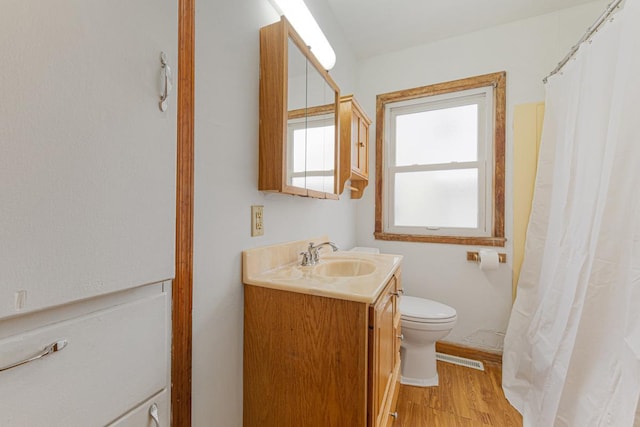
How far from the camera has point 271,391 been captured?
103cm

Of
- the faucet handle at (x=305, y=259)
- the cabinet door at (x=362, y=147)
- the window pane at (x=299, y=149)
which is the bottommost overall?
the faucet handle at (x=305, y=259)

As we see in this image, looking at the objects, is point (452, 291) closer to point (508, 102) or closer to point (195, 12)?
point (508, 102)

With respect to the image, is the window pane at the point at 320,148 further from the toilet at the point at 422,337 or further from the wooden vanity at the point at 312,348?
the toilet at the point at 422,337

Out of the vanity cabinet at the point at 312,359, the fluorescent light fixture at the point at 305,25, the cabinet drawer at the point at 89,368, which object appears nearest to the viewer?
the cabinet drawer at the point at 89,368

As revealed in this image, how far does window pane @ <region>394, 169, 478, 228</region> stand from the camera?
218 centimetres

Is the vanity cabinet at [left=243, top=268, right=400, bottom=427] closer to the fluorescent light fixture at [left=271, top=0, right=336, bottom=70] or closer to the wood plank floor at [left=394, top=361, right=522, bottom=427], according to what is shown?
the wood plank floor at [left=394, top=361, right=522, bottom=427]

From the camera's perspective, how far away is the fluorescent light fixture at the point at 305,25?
3.94 feet

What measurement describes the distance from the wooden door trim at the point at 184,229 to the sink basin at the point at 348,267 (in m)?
0.78

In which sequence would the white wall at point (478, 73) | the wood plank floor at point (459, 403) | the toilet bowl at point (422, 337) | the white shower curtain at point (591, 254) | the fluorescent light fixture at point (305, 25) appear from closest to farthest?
the white shower curtain at point (591, 254)
the fluorescent light fixture at point (305, 25)
the wood plank floor at point (459, 403)
the toilet bowl at point (422, 337)
the white wall at point (478, 73)

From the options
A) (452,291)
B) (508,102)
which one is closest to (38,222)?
(452,291)

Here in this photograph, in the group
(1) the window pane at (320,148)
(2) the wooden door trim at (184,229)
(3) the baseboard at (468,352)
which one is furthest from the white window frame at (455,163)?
(2) the wooden door trim at (184,229)

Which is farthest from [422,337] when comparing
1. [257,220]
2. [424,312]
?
[257,220]

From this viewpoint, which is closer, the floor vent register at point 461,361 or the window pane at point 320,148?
the window pane at point 320,148

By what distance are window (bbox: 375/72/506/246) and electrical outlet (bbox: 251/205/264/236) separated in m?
1.51
